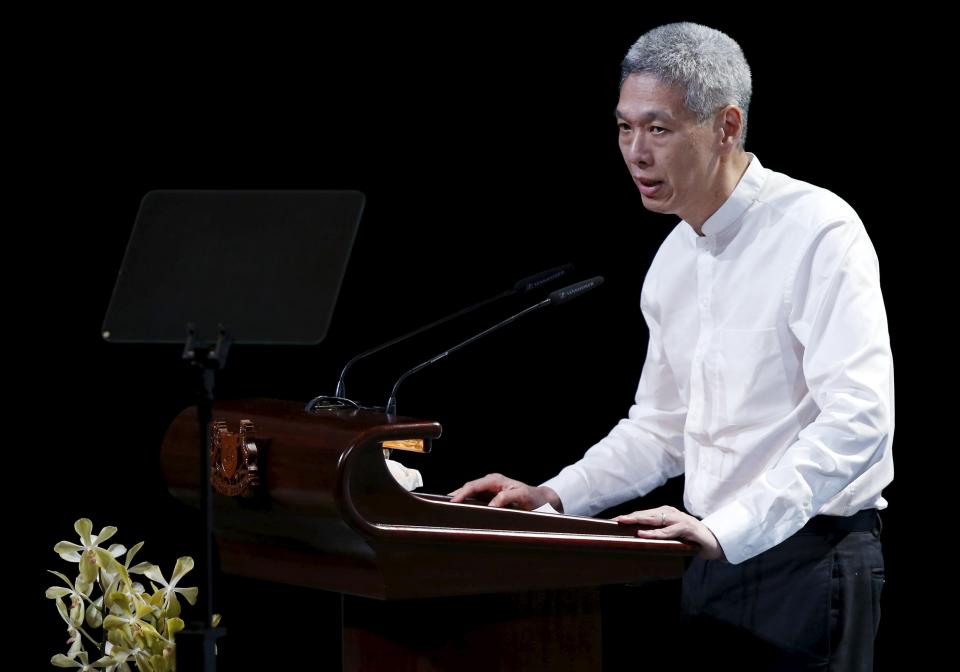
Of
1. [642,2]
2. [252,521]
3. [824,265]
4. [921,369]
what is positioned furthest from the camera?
[642,2]

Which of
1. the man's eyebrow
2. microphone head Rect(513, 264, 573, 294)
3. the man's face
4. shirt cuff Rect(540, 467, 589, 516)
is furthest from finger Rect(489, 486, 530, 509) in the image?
the man's eyebrow

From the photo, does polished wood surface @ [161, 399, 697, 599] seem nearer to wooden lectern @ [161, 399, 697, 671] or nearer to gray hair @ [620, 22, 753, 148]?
wooden lectern @ [161, 399, 697, 671]

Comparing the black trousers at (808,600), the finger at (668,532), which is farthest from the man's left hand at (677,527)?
the black trousers at (808,600)

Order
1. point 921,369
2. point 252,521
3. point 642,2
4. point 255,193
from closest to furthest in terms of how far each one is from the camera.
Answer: point 255,193, point 252,521, point 921,369, point 642,2

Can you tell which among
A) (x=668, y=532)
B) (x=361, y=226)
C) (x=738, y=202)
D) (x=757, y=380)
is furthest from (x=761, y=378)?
(x=361, y=226)

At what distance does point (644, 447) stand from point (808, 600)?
54cm

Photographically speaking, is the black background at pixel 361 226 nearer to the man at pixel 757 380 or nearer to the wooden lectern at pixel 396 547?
the man at pixel 757 380

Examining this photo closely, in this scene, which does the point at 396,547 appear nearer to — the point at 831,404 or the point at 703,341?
the point at 831,404

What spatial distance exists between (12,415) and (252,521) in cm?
205

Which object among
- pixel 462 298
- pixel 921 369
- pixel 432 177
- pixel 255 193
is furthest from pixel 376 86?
pixel 255 193

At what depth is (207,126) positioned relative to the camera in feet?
13.5

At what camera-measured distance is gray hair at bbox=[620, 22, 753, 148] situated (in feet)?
8.88

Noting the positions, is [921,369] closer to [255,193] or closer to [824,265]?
[824,265]

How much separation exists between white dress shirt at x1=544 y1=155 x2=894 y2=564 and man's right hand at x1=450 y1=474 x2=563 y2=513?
124mm
